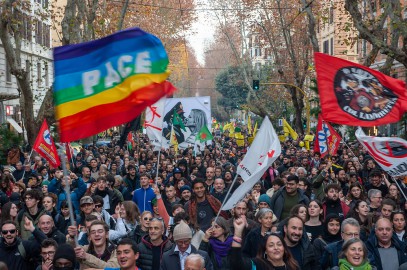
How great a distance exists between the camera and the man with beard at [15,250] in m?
8.06

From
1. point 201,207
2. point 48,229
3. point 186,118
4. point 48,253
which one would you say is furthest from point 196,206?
point 186,118

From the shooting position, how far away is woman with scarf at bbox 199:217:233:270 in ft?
26.3

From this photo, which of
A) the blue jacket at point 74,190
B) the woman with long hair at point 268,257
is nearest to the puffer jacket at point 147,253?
the woman with long hair at point 268,257

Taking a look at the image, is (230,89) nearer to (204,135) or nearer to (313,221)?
(204,135)

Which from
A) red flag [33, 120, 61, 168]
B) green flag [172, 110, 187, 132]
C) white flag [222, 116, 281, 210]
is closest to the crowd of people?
white flag [222, 116, 281, 210]

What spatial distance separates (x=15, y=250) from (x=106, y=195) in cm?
463

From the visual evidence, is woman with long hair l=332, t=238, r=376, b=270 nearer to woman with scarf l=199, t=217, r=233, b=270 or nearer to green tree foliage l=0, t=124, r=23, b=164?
woman with scarf l=199, t=217, r=233, b=270

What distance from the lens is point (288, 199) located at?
1129 cm

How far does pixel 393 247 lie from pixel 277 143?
1.71m

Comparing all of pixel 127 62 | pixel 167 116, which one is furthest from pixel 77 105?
pixel 167 116

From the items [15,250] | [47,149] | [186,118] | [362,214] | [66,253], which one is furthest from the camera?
[186,118]

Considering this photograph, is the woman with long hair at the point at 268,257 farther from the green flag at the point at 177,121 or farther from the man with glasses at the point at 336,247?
the green flag at the point at 177,121

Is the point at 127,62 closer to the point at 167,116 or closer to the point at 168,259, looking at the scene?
the point at 168,259

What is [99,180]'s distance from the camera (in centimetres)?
1270
